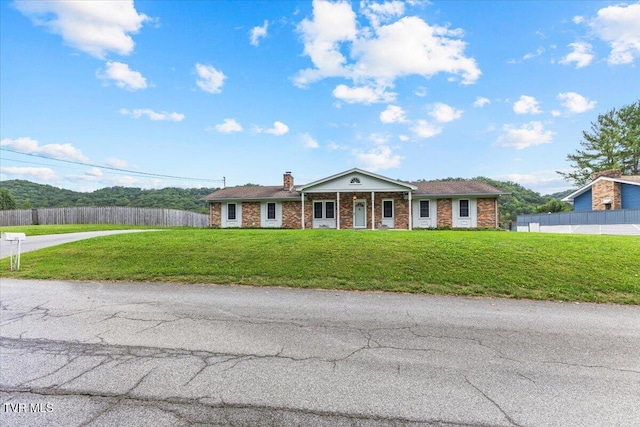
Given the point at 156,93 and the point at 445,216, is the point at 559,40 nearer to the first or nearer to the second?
the point at 445,216

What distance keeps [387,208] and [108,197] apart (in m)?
39.7

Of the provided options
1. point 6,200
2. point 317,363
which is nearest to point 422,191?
point 317,363

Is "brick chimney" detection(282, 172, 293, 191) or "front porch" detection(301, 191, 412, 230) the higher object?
"brick chimney" detection(282, 172, 293, 191)

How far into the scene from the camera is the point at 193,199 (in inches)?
1861

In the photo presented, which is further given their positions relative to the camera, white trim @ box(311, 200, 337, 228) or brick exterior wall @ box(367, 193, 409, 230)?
white trim @ box(311, 200, 337, 228)

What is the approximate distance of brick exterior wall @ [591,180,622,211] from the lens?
22.7 m

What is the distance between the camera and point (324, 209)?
78.6 feet

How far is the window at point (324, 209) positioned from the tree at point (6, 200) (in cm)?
4890

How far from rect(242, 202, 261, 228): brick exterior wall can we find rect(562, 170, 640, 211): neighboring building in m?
25.3

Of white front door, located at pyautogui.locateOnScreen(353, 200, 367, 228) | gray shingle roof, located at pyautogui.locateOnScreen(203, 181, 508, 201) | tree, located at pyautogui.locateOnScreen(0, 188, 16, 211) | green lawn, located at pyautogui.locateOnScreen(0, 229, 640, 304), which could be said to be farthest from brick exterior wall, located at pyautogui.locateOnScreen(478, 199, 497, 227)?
tree, located at pyautogui.locateOnScreen(0, 188, 16, 211)

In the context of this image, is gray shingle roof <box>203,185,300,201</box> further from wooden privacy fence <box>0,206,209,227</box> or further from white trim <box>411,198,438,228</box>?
wooden privacy fence <box>0,206,209,227</box>

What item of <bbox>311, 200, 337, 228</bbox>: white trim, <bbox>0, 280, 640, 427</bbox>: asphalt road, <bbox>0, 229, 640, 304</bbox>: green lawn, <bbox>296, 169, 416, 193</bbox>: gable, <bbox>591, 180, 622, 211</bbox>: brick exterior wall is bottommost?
<bbox>0, 280, 640, 427</bbox>: asphalt road

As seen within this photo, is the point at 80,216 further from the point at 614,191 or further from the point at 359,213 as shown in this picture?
the point at 614,191

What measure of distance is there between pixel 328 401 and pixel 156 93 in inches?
843
